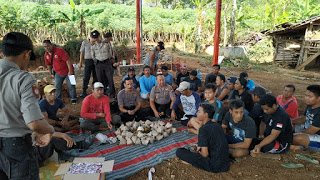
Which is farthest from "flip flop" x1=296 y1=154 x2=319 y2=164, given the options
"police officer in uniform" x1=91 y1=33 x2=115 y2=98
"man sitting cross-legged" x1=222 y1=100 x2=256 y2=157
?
"police officer in uniform" x1=91 y1=33 x2=115 y2=98

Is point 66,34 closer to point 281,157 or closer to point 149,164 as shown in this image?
point 149,164

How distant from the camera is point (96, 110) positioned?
14.2ft

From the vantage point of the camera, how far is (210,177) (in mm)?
2900

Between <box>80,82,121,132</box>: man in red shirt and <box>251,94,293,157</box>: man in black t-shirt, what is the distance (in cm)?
267

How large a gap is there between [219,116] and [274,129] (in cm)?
104

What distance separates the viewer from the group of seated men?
2.96 m

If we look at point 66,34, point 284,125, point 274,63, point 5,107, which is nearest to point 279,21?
point 274,63

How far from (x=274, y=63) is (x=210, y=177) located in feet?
42.1

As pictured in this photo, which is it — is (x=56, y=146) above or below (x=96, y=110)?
below

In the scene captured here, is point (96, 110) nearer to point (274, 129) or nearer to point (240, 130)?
point (240, 130)

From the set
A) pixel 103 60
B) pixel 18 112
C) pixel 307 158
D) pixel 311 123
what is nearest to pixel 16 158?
pixel 18 112

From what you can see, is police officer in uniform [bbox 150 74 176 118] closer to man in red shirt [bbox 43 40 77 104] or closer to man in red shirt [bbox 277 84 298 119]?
man in red shirt [bbox 43 40 77 104]

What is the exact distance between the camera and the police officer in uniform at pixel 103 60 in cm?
592

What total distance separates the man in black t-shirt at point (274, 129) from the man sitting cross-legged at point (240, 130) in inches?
8.4
